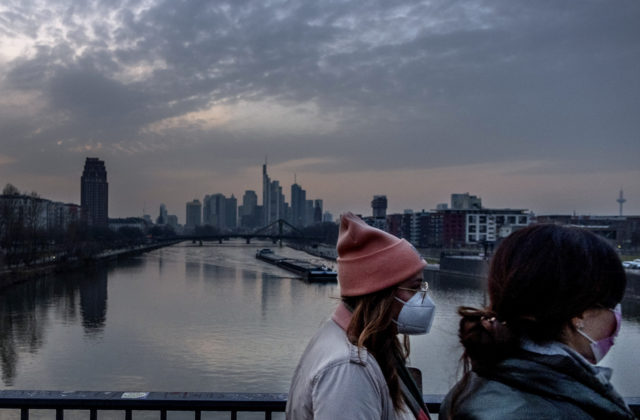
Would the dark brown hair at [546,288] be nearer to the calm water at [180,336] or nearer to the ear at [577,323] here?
the ear at [577,323]

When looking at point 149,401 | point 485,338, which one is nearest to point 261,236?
point 149,401

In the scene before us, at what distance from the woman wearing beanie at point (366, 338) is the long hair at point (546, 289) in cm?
23

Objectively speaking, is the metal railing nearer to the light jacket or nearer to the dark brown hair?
the light jacket

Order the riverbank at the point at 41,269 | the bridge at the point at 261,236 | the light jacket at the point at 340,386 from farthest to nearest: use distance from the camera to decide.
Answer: the bridge at the point at 261,236
the riverbank at the point at 41,269
the light jacket at the point at 340,386

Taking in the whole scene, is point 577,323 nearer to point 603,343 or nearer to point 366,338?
point 603,343

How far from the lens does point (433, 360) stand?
10828 mm

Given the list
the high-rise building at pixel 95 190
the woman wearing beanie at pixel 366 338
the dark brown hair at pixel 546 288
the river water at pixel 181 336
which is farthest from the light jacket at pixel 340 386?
the high-rise building at pixel 95 190

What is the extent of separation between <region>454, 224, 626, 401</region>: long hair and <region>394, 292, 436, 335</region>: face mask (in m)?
0.35

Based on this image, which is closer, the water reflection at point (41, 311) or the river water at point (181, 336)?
the river water at point (181, 336)

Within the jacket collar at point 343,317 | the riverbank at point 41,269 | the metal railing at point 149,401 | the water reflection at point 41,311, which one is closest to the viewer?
the jacket collar at point 343,317

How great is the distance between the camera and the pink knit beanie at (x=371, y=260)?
3.61 ft

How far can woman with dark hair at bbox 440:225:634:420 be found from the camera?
2.35ft

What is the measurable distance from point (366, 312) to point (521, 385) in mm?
394

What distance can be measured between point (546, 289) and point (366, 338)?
13.9 inches
